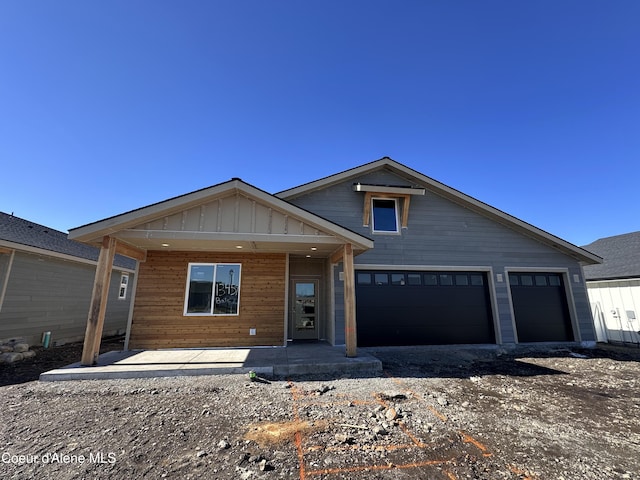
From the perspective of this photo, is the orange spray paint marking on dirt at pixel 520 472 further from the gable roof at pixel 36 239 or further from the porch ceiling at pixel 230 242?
the gable roof at pixel 36 239

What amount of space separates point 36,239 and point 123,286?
5.05 m

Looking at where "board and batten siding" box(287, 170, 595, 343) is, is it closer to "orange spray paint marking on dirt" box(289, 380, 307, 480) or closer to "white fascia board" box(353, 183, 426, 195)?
"white fascia board" box(353, 183, 426, 195)

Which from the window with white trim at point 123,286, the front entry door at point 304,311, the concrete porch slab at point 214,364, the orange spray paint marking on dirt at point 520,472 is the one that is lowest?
the orange spray paint marking on dirt at point 520,472

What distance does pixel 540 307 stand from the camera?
10.2m

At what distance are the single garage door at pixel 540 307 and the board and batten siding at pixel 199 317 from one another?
8.65 m

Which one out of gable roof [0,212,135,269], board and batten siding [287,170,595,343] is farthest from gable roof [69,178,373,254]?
gable roof [0,212,135,269]

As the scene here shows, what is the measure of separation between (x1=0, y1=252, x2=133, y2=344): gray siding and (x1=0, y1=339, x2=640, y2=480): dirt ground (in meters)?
3.69

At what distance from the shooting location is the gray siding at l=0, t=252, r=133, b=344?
28.2ft

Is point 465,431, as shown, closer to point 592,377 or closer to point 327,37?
point 592,377

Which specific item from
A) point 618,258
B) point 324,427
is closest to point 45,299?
point 324,427

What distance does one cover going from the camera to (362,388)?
205 inches

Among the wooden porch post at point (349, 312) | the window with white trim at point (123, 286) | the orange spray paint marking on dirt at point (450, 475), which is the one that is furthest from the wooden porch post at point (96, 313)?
the window with white trim at point (123, 286)

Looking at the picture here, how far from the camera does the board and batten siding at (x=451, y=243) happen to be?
31.6 feet

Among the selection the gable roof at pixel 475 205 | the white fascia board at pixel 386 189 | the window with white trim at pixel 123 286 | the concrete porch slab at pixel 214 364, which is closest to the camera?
the concrete porch slab at pixel 214 364
